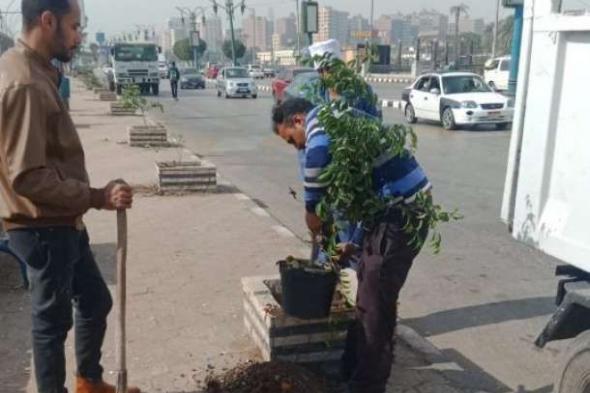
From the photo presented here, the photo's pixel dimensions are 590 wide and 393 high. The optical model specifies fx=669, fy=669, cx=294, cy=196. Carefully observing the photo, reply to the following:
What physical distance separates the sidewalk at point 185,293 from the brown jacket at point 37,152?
4.22ft

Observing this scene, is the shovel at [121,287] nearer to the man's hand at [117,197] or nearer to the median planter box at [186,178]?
the man's hand at [117,197]

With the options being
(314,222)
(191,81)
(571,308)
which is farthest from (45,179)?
(191,81)

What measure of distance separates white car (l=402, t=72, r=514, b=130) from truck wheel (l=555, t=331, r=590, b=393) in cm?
1459

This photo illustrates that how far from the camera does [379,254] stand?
3.27 m

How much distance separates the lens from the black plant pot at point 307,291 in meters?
3.40

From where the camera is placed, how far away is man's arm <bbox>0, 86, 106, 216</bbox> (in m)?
2.61

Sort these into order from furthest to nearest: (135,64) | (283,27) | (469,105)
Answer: (283,27), (135,64), (469,105)

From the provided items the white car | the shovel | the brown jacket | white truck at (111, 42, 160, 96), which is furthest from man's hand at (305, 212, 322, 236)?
white truck at (111, 42, 160, 96)

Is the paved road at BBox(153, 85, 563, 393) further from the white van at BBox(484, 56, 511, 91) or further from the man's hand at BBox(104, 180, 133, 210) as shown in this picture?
the white van at BBox(484, 56, 511, 91)

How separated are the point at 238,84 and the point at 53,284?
101ft

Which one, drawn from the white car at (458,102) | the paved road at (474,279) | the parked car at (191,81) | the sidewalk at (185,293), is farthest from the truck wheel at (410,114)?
the parked car at (191,81)

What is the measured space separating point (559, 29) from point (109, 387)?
2740 millimetres

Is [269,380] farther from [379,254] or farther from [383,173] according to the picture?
[383,173]

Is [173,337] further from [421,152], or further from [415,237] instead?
[421,152]
